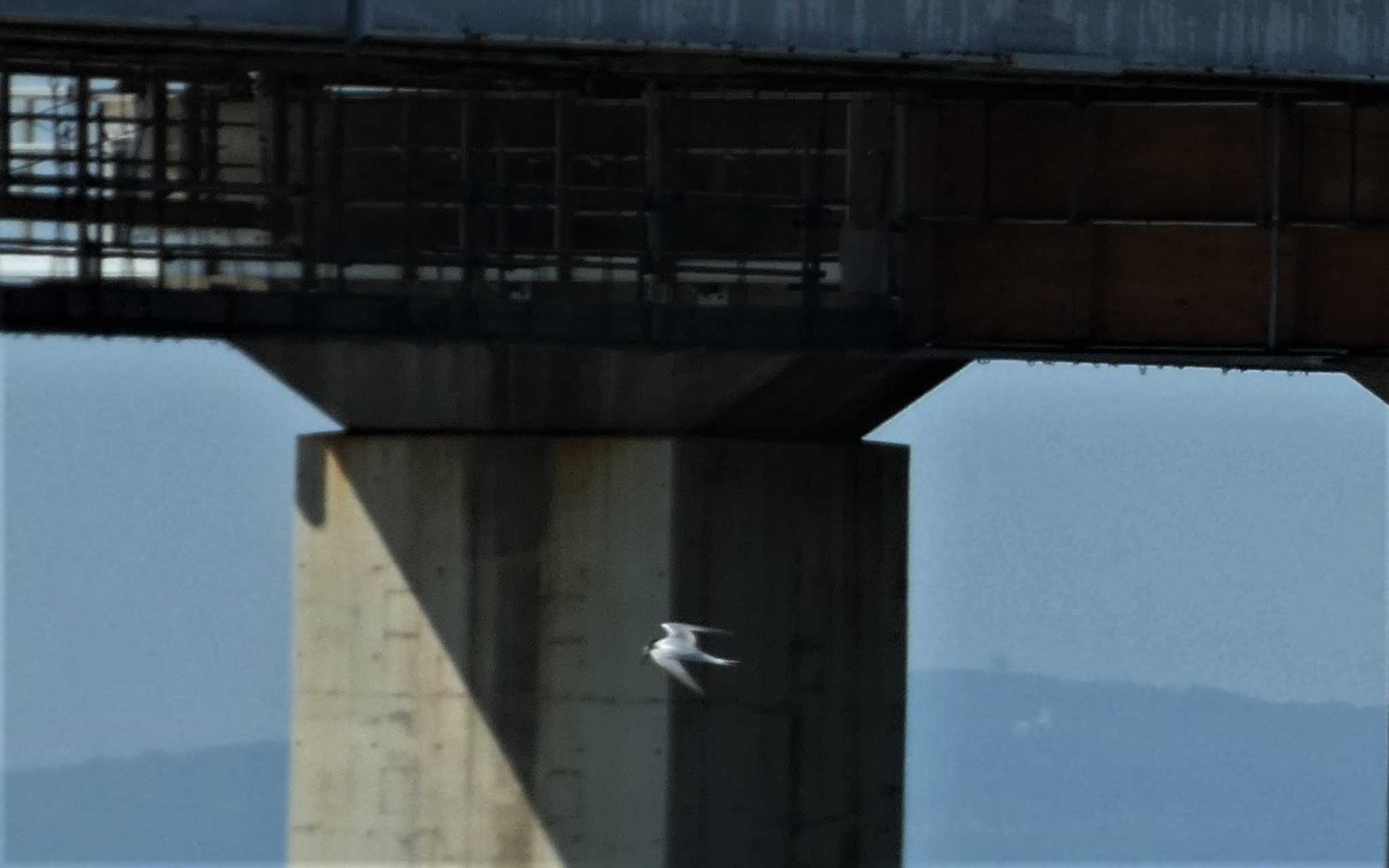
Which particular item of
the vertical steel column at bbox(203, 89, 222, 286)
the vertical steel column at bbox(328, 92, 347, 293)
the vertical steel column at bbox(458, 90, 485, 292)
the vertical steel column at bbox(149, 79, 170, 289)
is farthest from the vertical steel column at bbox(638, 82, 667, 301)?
the vertical steel column at bbox(149, 79, 170, 289)

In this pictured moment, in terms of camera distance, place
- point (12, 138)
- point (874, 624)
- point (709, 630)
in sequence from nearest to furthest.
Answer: point (709, 630) < point (874, 624) < point (12, 138)

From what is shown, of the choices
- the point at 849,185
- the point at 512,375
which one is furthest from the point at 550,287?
the point at 849,185

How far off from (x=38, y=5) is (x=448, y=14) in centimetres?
393

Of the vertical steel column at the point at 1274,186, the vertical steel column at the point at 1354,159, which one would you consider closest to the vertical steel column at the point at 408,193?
the vertical steel column at the point at 1274,186

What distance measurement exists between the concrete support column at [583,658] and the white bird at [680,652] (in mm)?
565

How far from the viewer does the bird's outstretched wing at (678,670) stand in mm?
33188

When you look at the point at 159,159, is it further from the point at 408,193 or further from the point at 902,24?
the point at 902,24

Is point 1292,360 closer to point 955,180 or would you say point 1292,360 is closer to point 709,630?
point 955,180

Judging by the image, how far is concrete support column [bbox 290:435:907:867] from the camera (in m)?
35.5

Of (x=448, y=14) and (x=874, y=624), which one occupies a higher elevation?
(x=448, y=14)

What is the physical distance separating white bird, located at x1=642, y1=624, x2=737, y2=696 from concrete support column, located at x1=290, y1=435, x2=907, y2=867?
0.57m

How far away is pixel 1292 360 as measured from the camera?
35.6 metres

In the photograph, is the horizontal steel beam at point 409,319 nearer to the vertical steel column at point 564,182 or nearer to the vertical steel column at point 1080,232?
the vertical steel column at point 564,182

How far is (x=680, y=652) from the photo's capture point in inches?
1323
